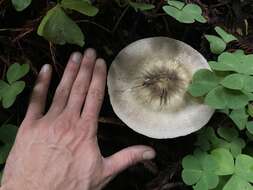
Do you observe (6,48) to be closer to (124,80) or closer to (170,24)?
(124,80)

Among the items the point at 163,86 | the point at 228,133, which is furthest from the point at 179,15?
the point at 228,133

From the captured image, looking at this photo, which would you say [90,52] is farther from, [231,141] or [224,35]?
[231,141]

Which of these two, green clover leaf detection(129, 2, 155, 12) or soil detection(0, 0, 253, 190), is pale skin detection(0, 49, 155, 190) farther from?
green clover leaf detection(129, 2, 155, 12)

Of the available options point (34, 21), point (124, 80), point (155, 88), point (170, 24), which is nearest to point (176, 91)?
point (155, 88)

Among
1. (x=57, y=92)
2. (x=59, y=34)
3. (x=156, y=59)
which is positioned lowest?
(x=57, y=92)

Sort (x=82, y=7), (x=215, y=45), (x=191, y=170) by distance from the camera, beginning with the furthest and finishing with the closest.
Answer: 1. (x=215, y=45)
2. (x=191, y=170)
3. (x=82, y=7)

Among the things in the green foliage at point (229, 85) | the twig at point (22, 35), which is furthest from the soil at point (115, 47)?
the green foliage at point (229, 85)
